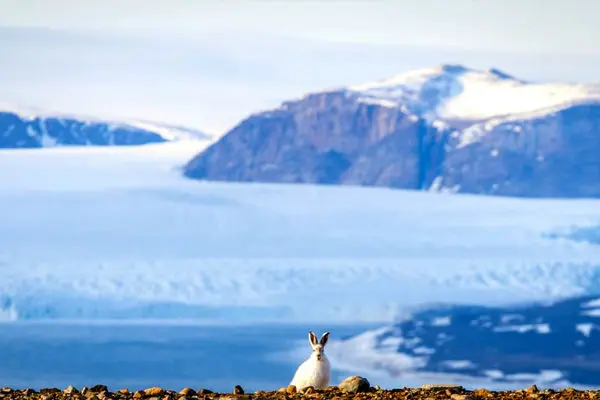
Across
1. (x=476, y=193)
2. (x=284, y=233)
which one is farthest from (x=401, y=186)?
(x=284, y=233)

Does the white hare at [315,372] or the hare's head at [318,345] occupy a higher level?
the hare's head at [318,345]

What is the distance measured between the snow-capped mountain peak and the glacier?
4.48 m

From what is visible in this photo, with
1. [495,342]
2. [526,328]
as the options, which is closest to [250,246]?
[495,342]

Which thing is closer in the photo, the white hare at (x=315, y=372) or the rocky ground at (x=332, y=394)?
the rocky ground at (x=332, y=394)

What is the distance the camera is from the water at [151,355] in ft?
88.6

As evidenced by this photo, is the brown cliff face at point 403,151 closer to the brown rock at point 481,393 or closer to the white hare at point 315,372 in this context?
the white hare at point 315,372

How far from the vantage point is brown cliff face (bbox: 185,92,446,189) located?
47.5 meters

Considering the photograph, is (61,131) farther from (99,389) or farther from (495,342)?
(99,389)

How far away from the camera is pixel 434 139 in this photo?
4734 centimetres

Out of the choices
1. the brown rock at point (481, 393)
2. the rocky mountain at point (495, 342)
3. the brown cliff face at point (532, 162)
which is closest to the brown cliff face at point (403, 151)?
the brown cliff face at point (532, 162)

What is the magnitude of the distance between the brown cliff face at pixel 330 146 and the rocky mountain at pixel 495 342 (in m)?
17.0

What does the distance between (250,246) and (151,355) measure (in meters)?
7.11

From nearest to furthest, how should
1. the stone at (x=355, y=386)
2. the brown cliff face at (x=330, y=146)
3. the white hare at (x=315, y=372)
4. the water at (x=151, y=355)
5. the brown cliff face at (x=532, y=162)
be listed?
the stone at (x=355, y=386) → the white hare at (x=315, y=372) → the water at (x=151, y=355) → the brown cliff face at (x=532, y=162) → the brown cliff face at (x=330, y=146)

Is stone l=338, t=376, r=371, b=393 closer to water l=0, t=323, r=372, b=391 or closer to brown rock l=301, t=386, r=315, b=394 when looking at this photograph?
brown rock l=301, t=386, r=315, b=394
